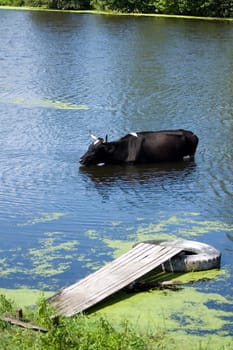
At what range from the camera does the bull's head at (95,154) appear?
41.4 feet

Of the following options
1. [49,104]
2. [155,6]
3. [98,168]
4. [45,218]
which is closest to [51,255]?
[45,218]

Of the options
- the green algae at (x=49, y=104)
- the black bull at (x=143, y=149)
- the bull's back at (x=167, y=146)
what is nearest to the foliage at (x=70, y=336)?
the black bull at (x=143, y=149)

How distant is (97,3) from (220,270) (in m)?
51.0

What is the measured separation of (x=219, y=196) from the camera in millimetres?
11102

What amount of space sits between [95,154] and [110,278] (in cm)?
544

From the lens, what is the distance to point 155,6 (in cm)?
5609

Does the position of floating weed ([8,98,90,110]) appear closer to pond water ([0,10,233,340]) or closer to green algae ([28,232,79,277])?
pond water ([0,10,233,340])

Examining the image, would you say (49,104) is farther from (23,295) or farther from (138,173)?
(23,295)

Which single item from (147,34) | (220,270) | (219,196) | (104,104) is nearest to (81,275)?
(220,270)

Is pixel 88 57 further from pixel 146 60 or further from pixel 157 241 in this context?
pixel 157 241

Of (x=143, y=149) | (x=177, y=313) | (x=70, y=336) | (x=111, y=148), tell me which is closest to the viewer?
(x=70, y=336)

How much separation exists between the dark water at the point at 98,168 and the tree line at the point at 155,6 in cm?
2442

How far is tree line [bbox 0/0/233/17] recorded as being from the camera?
5347cm

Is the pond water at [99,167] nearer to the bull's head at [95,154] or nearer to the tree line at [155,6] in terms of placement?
the bull's head at [95,154]
